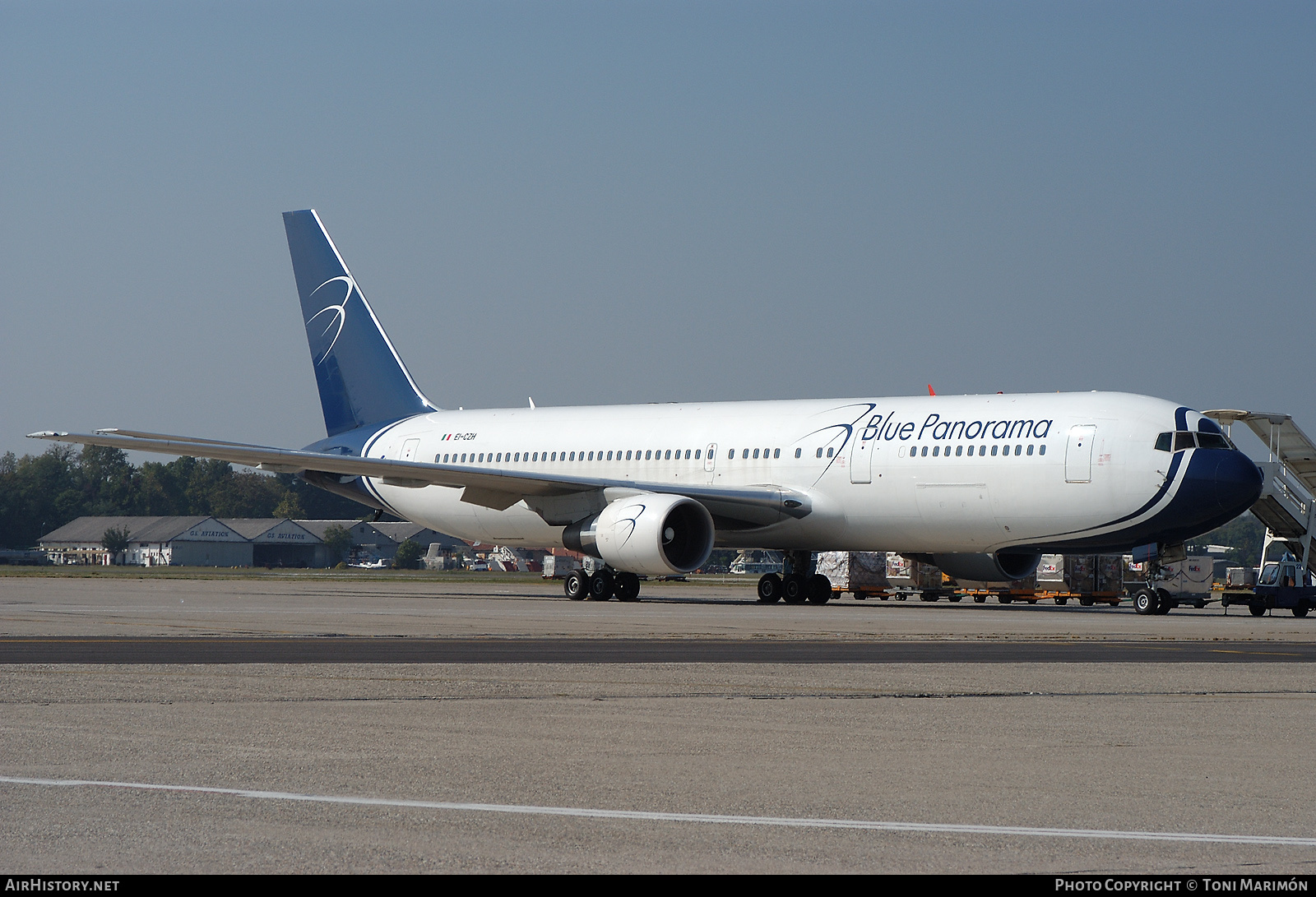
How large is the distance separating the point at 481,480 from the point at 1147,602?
13.4 m

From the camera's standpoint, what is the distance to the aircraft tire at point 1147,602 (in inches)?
1147

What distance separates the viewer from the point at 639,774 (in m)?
7.57

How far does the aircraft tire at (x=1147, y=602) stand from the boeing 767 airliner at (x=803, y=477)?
0.19ft

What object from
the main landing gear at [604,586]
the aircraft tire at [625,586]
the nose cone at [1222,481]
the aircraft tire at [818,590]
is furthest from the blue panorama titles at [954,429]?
the main landing gear at [604,586]

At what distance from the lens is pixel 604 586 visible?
32.1m

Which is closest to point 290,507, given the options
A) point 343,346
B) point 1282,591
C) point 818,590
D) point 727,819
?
point 343,346

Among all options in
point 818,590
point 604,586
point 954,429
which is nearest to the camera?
point 954,429

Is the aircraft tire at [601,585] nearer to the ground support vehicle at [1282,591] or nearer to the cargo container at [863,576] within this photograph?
the cargo container at [863,576]

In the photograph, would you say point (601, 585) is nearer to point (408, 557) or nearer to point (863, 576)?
point (863, 576)

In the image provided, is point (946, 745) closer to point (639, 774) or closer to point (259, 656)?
point (639, 774)

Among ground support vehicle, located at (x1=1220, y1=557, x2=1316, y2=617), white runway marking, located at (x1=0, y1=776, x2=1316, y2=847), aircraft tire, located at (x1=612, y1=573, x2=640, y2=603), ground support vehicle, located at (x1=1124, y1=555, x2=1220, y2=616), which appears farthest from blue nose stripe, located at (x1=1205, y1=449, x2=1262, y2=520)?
white runway marking, located at (x1=0, y1=776, x2=1316, y2=847)

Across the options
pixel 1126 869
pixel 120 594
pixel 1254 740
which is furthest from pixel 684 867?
pixel 120 594

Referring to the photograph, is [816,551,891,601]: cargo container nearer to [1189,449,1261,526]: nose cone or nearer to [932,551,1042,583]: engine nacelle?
[932,551,1042,583]: engine nacelle

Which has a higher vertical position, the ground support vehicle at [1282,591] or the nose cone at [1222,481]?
the nose cone at [1222,481]
